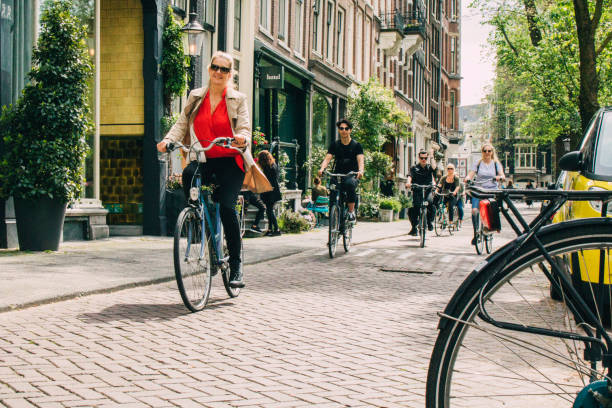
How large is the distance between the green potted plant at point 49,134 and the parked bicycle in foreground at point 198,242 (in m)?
3.84

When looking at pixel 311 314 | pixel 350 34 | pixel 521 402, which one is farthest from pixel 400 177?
pixel 521 402

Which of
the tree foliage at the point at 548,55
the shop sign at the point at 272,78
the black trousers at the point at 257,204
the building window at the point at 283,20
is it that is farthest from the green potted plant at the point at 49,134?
the tree foliage at the point at 548,55

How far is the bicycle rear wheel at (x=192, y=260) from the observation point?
17.9 feet

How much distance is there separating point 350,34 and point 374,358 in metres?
25.0

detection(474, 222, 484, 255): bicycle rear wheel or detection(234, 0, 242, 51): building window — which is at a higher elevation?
detection(234, 0, 242, 51): building window

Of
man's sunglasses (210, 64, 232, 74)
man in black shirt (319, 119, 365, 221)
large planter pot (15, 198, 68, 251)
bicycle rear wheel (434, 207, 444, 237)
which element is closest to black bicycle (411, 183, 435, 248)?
man in black shirt (319, 119, 365, 221)

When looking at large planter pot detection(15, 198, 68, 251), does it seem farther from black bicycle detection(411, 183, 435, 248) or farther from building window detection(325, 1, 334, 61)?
building window detection(325, 1, 334, 61)

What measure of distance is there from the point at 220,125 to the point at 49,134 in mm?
4186

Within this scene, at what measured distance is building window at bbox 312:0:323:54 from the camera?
23.8 metres

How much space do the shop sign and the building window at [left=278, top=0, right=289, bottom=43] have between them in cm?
290

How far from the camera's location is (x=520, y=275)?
2.18m

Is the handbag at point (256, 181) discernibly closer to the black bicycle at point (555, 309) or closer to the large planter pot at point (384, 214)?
the black bicycle at point (555, 309)

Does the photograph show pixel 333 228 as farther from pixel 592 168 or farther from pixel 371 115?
pixel 371 115

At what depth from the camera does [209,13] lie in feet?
52.3
